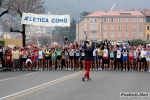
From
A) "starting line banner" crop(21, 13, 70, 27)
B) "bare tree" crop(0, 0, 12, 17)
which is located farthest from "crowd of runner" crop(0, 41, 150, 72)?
"bare tree" crop(0, 0, 12, 17)

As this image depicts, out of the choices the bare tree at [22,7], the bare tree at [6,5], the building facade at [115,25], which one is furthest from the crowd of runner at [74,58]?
the building facade at [115,25]

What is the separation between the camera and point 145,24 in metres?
154

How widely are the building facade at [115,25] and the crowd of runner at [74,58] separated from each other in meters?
123

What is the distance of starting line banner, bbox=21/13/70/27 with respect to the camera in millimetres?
30734

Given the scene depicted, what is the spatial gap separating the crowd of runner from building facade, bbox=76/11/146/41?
123 m

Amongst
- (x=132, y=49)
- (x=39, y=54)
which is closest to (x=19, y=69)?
(x=39, y=54)

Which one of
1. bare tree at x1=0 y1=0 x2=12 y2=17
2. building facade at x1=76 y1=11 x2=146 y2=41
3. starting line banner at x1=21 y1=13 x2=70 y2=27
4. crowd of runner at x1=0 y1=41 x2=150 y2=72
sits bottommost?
crowd of runner at x1=0 y1=41 x2=150 y2=72

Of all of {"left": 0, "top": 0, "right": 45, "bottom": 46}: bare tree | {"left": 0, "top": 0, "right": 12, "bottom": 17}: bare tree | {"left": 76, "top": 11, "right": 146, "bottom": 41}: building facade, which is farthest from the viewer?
{"left": 76, "top": 11, "right": 146, "bottom": 41}: building facade

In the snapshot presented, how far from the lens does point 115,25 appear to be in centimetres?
15488

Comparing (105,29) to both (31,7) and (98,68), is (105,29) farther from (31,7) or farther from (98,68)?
(98,68)

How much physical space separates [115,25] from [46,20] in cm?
12565

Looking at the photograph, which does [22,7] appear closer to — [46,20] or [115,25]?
[46,20]

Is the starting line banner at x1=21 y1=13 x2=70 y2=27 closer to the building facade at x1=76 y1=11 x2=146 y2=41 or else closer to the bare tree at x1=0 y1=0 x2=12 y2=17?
the bare tree at x1=0 y1=0 x2=12 y2=17

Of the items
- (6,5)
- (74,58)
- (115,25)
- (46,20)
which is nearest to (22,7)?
(6,5)
